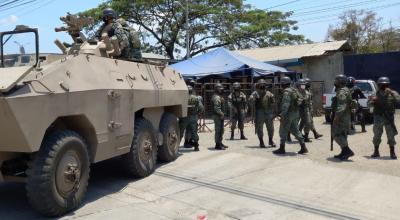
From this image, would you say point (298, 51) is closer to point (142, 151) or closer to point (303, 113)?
point (303, 113)

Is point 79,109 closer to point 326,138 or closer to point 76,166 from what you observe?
point 76,166

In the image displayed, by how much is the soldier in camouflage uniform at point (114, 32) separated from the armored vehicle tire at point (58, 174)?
2460 mm

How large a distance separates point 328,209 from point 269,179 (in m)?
1.86

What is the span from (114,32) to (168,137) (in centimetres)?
246

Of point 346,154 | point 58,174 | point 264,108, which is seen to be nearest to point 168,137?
point 264,108

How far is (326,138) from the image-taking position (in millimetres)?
13625

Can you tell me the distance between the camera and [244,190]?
7.43 m

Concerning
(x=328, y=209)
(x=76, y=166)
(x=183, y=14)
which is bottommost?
(x=328, y=209)

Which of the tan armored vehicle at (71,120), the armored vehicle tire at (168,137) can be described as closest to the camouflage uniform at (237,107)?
the armored vehicle tire at (168,137)

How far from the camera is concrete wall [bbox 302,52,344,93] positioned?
26375 millimetres

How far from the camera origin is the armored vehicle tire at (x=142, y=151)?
7969 mm

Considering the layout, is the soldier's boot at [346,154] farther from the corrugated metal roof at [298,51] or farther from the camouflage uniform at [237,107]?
the corrugated metal roof at [298,51]

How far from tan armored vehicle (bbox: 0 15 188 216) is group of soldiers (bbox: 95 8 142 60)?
0.32 m

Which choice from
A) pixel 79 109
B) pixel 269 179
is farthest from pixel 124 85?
pixel 269 179
